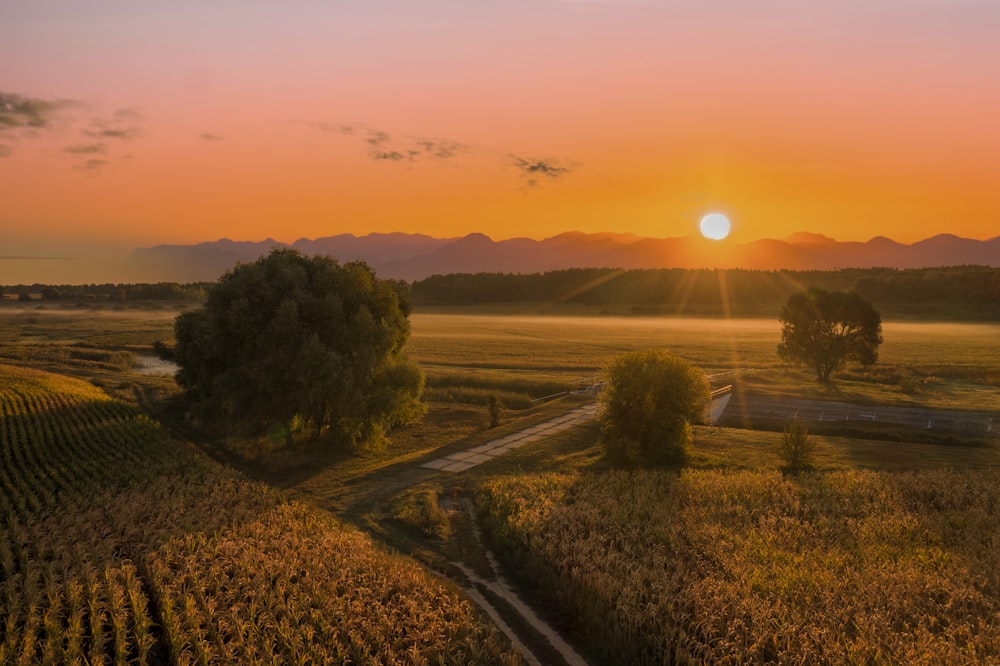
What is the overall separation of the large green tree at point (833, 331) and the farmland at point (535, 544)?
1142 inches

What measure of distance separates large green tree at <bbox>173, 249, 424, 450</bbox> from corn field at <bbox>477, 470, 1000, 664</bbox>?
1442 centimetres

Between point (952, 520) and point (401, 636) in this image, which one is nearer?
point (401, 636)

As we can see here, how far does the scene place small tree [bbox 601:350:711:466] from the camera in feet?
135

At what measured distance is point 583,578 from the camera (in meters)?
22.6

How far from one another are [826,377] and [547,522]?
192ft

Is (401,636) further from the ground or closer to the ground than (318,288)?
closer to the ground

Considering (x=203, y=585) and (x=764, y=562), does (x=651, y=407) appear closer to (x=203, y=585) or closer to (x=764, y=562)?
(x=764, y=562)

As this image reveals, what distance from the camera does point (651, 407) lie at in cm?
4166

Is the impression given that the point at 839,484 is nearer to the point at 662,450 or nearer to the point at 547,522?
the point at 662,450

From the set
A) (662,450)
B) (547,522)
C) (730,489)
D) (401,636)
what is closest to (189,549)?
(401,636)

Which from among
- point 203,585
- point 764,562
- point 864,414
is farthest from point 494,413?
point 203,585

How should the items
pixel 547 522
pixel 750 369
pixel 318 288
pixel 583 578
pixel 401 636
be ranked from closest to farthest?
pixel 401 636
pixel 583 578
pixel 547 522
pixel 318 288
pixel 750 369

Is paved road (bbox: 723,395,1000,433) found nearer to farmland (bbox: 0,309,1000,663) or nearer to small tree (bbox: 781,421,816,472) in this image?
farmland (bbox: 0,309,1000,663)

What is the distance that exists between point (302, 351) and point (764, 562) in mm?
31448
